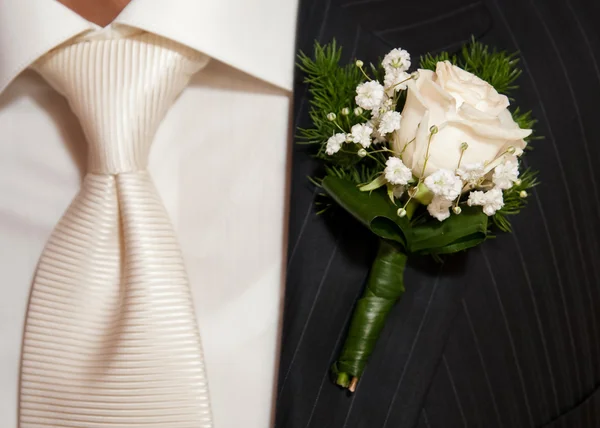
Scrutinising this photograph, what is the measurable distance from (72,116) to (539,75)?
697mm

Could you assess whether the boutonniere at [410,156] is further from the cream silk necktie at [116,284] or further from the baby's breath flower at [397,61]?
the cream silk necktie at [116,284]

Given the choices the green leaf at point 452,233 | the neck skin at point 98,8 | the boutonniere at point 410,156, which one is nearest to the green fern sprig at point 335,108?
the boutonniere at point 410,156

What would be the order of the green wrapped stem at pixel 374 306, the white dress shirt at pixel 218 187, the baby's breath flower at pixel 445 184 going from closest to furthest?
the baby's breath flower at pixel 445 184, the green wrapped stem at pixel 374 306, the white dress shirt at pixel 218 187

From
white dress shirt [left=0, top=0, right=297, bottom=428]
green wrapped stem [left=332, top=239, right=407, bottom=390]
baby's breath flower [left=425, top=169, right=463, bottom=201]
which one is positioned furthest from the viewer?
white dress shirt [left=0, top=0, right=297, bottom=428]

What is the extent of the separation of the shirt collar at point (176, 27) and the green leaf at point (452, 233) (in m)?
0.33

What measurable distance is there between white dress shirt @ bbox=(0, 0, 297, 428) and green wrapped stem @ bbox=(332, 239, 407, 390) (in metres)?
0.14

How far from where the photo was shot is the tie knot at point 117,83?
0.74 meters

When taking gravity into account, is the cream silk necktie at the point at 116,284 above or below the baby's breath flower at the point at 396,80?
below

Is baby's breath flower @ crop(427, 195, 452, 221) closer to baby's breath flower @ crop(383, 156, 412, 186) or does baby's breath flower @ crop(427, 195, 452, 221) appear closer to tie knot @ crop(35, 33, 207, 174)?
baby's breath flower @ crop(383, 156, 412, 186)

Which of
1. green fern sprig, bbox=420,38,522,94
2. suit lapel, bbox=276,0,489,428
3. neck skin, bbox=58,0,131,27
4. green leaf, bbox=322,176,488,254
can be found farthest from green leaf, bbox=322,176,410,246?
neck skin, bbox=58,0,131,27

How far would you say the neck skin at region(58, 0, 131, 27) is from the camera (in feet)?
2.70

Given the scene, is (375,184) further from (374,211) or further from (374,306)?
(374,306)

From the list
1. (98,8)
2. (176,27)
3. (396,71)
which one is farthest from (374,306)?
(98,8)

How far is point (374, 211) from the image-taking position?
2.09ft
